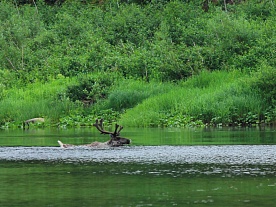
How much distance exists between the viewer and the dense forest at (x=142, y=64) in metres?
40.1

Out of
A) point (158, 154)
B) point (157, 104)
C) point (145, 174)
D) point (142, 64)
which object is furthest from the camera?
point (142, 64)

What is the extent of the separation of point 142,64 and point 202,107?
9.86 m

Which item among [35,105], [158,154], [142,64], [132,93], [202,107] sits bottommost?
[158,154]

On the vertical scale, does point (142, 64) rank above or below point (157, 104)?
above

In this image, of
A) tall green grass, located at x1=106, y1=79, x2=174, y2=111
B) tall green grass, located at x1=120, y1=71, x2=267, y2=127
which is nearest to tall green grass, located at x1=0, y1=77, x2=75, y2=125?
tall green grass, located at x1=106, y1=79, x2=174, y2=111

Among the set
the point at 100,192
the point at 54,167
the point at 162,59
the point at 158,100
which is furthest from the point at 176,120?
the point at 100,192

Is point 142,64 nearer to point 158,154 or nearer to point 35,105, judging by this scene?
point 35,105

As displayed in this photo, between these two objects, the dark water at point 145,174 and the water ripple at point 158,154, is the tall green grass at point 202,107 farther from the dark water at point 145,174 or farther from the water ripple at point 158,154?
the water ripple at point 158,154

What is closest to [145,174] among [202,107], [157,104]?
[202,107]

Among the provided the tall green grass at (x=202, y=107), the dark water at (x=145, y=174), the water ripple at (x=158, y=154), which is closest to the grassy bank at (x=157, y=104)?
the tall green grass at (x=202, y=107)

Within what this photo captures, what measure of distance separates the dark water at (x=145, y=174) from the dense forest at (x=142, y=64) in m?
12.4

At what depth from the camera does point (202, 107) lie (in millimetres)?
39594

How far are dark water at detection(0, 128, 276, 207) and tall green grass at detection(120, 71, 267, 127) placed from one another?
11175mm

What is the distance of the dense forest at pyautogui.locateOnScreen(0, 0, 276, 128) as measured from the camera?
40.1 m
